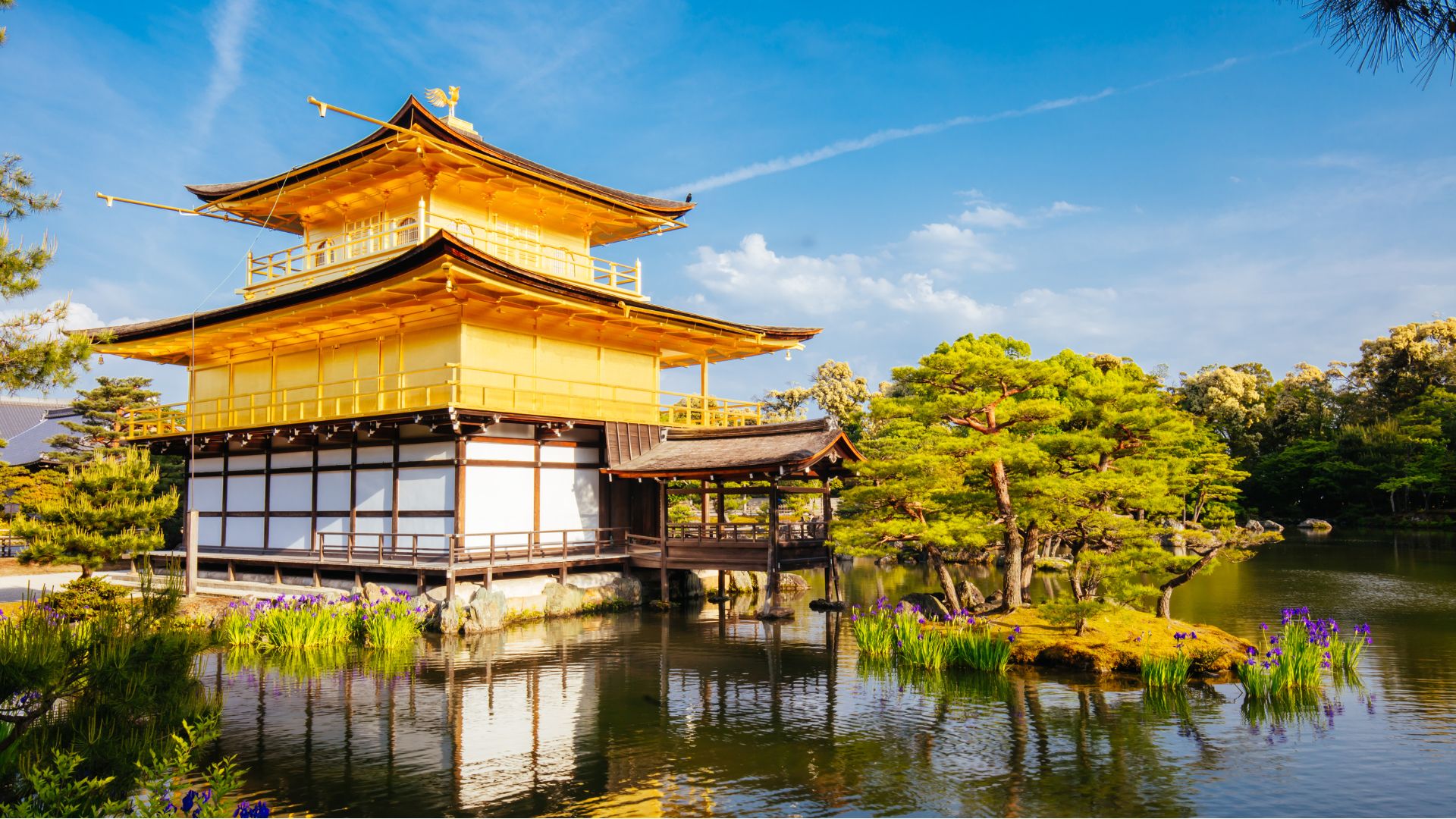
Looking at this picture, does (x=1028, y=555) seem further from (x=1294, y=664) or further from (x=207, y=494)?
(x=207, y=494)

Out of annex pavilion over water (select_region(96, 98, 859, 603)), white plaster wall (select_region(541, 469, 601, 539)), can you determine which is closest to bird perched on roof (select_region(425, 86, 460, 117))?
annex pavilion over water (select_region(96, 98, 859, 603))

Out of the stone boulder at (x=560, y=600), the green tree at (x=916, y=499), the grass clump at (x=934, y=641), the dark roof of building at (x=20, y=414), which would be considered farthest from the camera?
the dark roof of building at (x=20, y=414)

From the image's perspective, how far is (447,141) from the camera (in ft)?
75.9

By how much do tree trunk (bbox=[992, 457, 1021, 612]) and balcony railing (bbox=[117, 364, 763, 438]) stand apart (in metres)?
10.2

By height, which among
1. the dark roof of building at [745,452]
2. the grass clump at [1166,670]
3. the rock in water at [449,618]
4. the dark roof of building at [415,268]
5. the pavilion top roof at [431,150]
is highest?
the pavilion top roof at [431,150]

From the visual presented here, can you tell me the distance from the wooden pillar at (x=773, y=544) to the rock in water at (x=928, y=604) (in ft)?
9.77

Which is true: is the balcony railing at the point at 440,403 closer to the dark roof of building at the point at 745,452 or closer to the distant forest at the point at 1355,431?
the dark roof of building at the point at 745,452

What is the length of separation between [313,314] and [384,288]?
3663mm

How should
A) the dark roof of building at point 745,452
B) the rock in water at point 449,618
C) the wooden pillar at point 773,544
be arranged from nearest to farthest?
the rock in water at point 449,618, the dark roof of building at point 745,452, the wooden pillar at point 773,544

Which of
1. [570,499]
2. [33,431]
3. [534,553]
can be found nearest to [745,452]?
[570,499]

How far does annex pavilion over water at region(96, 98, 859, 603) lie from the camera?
20578 millimetres

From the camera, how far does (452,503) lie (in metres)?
20.7

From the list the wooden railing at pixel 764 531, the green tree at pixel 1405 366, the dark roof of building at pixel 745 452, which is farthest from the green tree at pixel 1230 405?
the dark roof of building at pixel 745 452

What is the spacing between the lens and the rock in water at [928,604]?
17422 mm
